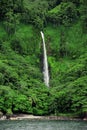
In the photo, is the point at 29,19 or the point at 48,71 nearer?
the point at 48,71

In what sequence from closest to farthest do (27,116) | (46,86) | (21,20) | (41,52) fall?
(27,116) → (46,86) → (41,52) → (21,20)

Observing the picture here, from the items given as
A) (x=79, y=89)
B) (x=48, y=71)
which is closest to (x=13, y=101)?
(x=79, y=89)

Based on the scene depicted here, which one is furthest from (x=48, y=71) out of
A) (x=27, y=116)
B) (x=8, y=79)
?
(x=27, y=116)

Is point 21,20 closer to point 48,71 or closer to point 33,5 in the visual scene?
point 33,5

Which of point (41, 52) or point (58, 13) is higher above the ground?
point (58, 13)

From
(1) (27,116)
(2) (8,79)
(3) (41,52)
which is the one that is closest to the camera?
(1) (27,116)

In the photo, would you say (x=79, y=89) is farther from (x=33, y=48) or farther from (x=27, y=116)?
(x=33, y=48)

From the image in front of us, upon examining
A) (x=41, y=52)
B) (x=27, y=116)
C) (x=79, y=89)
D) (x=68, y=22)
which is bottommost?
(x=27, y=116)
